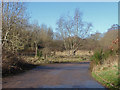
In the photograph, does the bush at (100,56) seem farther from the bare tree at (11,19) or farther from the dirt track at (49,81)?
the bare tree at (11,19)

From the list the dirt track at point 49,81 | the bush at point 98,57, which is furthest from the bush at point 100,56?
the dirt track at point 49,81

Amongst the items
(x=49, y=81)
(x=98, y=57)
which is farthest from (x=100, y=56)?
(x=49, y=81)

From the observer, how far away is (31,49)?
35.8 m

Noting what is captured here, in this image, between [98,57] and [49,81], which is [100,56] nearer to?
[98,57]

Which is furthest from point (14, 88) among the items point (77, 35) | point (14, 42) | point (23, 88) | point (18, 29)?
point (77, 35)

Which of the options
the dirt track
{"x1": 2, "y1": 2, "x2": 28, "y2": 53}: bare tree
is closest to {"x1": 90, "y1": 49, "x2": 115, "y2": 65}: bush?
the dirt track

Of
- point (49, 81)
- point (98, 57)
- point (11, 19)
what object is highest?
point (11, 19)

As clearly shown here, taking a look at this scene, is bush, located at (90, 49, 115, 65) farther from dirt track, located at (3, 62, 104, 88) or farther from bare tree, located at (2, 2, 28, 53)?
bare tree, located at (2, 2, 28, 53)

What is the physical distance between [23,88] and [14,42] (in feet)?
28.6

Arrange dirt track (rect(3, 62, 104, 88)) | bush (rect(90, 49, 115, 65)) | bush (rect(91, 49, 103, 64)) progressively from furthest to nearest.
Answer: bush (rect(91, 49, 103, 64)) → bush (rect(90, 49, 115, 65)) → dirt track (rect(3, 62, 104, 88))

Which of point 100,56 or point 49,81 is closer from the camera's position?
point 49,81

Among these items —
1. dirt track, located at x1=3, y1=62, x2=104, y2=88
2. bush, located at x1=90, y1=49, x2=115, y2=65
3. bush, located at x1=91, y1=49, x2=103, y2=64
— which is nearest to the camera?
dirt track, located at x1=3, y1=62, x2=104, y2=88

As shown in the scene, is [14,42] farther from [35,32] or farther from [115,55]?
[35,32]

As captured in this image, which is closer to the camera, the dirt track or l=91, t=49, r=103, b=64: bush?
the dirt track
